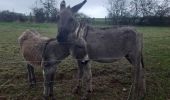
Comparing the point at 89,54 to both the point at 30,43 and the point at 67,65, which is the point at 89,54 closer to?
the point at 30,43

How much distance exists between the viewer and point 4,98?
582 centimetres

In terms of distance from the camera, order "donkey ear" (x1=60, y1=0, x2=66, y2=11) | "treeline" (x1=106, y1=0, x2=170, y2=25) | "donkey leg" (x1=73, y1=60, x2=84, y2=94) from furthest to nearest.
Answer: "treeline" (x1=106, y1=0, x2=170, y2=25)
"donkey leg" (x1=73, y1=60, x2=84, y2=94)
"donkey ear" (x1=60, y1=0, x2=66, y2=11)

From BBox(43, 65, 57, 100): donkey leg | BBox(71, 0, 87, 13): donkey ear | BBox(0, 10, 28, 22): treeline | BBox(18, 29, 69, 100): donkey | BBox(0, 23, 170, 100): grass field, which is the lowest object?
BBox(0, 23, 170, 100): grass field

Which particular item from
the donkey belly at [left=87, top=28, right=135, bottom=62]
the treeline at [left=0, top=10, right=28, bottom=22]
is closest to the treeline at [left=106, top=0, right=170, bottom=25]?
the treeline at [left=0, top=10, right=28, bottom=22]

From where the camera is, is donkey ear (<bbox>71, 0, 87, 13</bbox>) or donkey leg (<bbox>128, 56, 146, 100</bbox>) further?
donkey leg (<bbox>128, 56, 146, 100</bbox>)

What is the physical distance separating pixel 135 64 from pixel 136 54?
22cm

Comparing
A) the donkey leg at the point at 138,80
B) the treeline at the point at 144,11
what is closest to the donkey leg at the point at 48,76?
the donkey leg at the point at 138,80

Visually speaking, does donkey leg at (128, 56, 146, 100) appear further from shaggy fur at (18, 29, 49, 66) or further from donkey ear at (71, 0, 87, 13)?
shaggy fur at (18, 29, 49, 66)

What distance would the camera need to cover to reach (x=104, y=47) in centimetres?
632

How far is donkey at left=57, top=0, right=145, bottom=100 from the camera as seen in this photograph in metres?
5.64

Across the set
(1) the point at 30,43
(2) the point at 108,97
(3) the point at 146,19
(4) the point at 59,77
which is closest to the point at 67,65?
(4) the point at 59,77

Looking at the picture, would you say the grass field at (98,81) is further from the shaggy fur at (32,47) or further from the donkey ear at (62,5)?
the donkey ear at (62,5)

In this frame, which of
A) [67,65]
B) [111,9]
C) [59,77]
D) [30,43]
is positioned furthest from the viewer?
[111,9]

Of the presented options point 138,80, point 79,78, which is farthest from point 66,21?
point 138,80
